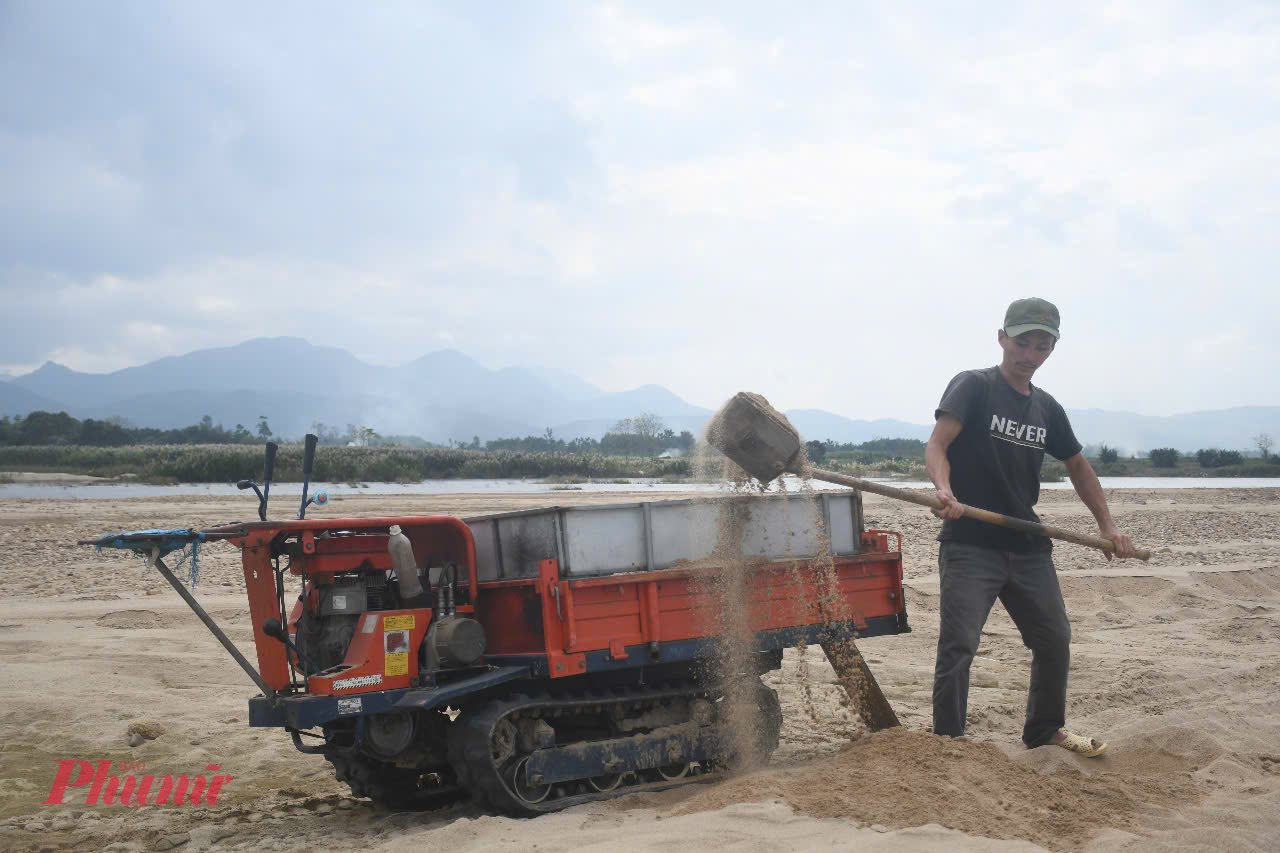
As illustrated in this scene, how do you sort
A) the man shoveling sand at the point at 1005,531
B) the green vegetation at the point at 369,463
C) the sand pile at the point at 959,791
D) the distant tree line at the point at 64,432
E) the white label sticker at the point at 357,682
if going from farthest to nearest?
the distant tree line at the point at 64,432, the green vegetation at the point at 369,463, the man shoveling sand at the point at 1005,531, the white label sticker at the point at 357,682, the sand pile at the point at 959,791

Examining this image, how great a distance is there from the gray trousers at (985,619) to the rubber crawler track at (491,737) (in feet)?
4.51

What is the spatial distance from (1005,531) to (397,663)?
327 cm

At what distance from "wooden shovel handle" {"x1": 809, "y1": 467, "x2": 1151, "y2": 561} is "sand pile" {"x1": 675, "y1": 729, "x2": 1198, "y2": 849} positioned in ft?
3.71

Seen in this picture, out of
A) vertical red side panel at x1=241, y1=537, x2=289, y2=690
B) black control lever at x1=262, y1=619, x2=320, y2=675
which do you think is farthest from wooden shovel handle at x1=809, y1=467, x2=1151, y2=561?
A: vertical red side panel at x1=241, y1=537, x2=289, y2=690

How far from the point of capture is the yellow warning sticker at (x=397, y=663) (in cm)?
497

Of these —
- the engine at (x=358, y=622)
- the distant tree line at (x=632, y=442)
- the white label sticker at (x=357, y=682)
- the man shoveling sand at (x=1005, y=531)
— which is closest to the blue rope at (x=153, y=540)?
the engine at (x=358, y=622)

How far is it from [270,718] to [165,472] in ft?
123

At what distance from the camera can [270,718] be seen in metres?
4.80

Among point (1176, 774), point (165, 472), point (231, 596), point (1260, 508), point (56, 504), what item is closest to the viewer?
point (1176, 774)

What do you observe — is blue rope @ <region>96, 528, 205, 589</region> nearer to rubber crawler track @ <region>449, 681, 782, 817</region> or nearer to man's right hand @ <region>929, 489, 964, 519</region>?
rubber crawler track @ <region>449, 681, 782, 817</region>

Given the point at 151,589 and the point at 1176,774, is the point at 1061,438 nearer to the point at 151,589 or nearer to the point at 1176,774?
the point at 1176,774

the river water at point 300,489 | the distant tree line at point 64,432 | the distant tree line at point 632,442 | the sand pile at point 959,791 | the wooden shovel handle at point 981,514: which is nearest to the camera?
the sand pile at point 959,791

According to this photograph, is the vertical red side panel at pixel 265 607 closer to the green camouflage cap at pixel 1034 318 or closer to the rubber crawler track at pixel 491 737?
the rubber crawler track at pixel 491 737

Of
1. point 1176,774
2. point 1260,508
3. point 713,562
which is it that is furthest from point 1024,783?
point 1260,508
